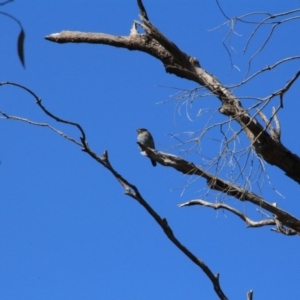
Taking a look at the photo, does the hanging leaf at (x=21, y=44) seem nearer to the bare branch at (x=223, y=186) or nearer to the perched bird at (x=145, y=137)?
the bare branch at (x=223, y=186)

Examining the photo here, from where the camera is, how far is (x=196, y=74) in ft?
13.7

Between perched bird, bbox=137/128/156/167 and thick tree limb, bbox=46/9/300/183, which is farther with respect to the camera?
perched bird, bbox=137/128/156/167

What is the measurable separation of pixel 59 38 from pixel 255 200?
60.2 inches

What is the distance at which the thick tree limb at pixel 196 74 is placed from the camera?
148 inches

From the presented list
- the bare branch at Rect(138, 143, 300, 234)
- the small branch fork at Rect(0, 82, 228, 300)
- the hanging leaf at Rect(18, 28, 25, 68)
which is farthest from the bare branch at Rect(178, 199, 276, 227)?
the hanging leaf at Rect(18, 28, 25, 68)

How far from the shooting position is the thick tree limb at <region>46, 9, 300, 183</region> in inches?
148

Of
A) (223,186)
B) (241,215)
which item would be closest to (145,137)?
(241,215)

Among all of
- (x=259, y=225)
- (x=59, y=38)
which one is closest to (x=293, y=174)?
(x=259, y=225)

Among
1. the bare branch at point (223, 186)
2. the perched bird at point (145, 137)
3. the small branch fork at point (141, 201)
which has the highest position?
the perched bird at point (145, 137)

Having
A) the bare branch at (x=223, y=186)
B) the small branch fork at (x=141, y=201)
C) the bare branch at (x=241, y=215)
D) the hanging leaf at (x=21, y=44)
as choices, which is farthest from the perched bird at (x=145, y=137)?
the hanging leaf at (x=21, y=44)

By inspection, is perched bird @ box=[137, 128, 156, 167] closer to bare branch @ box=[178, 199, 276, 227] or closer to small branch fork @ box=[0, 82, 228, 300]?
bare branch @ box=[178, 199, 276, 227]

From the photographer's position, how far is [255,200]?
12.5ft

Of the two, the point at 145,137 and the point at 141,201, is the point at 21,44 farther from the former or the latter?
the point at 145,137

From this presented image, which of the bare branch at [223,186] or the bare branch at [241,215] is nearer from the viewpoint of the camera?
the bare branch at [223,186]
